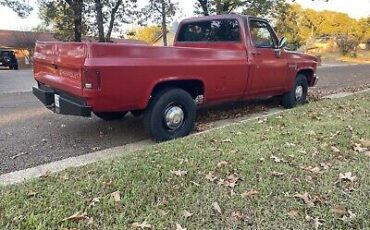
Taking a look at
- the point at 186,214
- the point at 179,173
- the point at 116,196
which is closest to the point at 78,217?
the point at 116,196

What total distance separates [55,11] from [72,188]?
1922cm

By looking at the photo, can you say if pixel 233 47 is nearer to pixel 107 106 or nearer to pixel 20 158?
pixel 107 106

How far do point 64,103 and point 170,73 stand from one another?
1.41 meters

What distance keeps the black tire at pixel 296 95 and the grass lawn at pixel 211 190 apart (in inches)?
115

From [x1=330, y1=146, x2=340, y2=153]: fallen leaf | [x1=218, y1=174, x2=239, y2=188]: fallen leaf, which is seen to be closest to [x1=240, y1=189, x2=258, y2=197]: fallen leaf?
[x1=218, y1=174, x2=239, y2=188]: fallen leaf

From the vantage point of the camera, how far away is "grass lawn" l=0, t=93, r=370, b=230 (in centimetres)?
276

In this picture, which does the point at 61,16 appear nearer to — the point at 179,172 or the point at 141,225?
the point at 179,172

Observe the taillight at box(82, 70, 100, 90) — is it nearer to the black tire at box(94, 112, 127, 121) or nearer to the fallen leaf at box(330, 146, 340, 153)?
the black tire at box(94, 112, 127, 121)

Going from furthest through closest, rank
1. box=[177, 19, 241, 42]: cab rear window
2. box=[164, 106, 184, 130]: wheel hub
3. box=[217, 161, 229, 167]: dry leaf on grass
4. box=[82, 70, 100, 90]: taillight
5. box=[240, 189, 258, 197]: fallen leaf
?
box=[177, 19, 241, 42]: cab rear window → box=[164, 106, 184, 130]: wheel hub → box=[82, 70, 100, 90]: taillight → box=[217, 161, 229, 167]: dry leaf on grass → box=[240, 189, 258, 197]: fallen leaf

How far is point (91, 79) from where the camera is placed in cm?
407

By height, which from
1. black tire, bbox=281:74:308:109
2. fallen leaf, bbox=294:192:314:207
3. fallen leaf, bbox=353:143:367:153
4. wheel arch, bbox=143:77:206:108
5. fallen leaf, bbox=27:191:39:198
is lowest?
fallen leaf, bbox=294:192:314:207

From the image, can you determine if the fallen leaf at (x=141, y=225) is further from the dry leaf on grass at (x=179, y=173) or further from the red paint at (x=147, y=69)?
the red paint at (x=147, y=69)

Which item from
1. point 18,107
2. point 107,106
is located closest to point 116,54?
point 107,106

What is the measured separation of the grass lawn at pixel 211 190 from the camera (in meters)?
2.76
